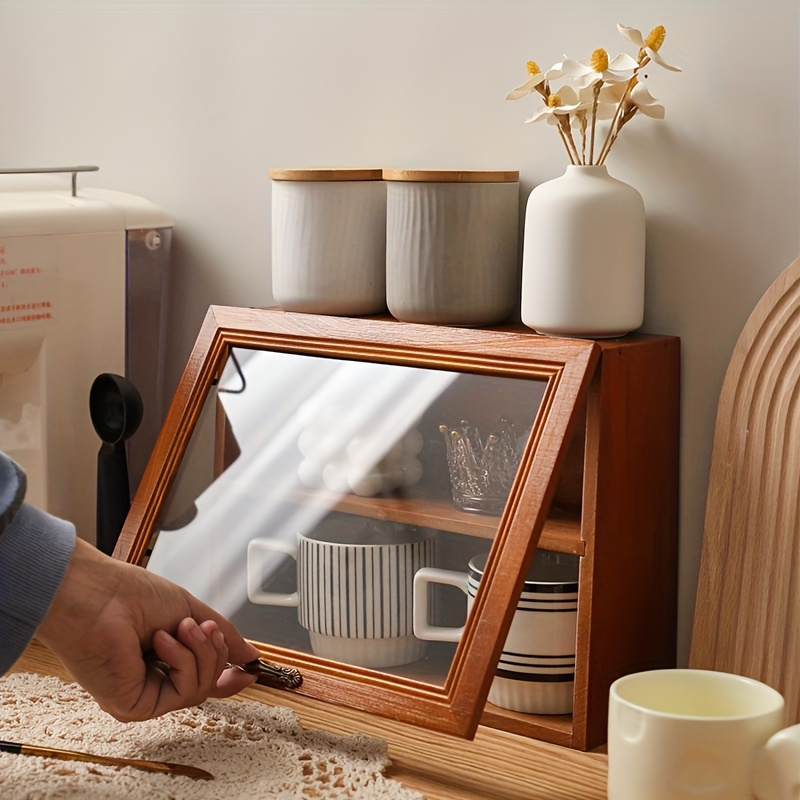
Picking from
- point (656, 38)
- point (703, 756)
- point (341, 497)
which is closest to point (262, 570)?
point (341, 497)

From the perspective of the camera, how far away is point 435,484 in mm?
929

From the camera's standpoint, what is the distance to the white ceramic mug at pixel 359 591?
0.89 meters

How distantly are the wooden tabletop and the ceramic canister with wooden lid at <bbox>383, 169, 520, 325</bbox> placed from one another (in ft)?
1.08

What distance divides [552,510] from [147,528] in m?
0.36

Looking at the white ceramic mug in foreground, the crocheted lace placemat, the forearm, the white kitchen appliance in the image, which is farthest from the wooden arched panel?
the white kitchen appliance

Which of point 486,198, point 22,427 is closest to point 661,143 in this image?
point 486,198

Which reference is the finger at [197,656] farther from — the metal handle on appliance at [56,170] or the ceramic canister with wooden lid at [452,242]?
the metal handle on appliance at [56,170]

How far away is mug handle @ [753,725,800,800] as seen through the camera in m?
0.67

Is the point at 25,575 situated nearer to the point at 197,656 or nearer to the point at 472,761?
the point at 197,656

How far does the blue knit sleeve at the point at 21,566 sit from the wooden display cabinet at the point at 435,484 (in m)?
0.23

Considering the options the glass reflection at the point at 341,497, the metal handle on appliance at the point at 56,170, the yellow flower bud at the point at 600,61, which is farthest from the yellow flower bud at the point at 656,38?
the metal handle on appliance at the point at 56,170

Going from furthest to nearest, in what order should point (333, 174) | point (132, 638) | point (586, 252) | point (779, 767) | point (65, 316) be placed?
point (65, 316), point (333, 174), point (586, 252), point (132, 638), point (779, 767)

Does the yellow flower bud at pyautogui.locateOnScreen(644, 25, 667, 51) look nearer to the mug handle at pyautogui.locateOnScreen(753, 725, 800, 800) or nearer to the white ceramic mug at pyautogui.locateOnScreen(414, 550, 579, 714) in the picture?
the white ceramic mug at pyautogui.locateOnScreen(414, 550, 579, 714)

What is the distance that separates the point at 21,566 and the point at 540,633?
0.39m
